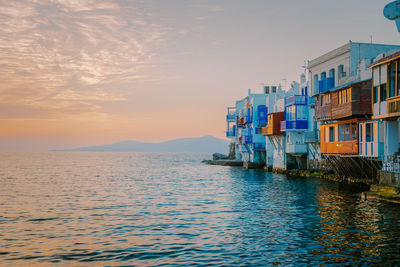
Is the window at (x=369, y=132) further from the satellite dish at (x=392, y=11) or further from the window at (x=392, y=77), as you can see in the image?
the satellite dish at (x=392, y=11)

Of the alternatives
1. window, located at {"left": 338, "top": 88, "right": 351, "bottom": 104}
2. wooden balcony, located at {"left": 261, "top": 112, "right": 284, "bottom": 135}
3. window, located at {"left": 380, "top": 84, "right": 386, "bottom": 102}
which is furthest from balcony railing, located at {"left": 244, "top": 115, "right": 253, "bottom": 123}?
window, located at {"left": 380, "top": 84, "right": 386, "bottom": 102}

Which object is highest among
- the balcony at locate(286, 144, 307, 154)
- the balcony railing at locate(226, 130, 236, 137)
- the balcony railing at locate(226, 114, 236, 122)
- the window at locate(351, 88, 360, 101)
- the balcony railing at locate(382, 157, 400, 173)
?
the balcony railing at locate(226, 114, 236, 122)

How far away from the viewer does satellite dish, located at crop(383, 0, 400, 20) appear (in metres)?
36.5

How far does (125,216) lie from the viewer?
28766 mm

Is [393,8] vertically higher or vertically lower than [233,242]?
higher

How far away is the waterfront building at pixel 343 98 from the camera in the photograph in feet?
129

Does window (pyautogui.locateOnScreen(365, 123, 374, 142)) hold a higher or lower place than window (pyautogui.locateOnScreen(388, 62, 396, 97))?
lower

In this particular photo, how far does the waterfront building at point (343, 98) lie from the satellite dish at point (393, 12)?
A: 18.7 feet

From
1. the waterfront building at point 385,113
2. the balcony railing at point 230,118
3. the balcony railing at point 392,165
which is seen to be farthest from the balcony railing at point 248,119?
the balcony railing at point 392,165

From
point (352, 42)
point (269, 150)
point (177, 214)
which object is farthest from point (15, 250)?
point (269, 150)

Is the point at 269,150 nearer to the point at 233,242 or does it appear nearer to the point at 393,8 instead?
the point at 393,8

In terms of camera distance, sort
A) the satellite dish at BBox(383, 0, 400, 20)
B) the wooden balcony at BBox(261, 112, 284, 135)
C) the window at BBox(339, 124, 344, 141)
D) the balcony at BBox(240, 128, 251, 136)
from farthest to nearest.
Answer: the balcony at BBox(240, 128, 251, 136) < the wooden balcony at BBox(261, 112, 284, 135) < the window at BBox(339, 124, 344, 141) < the satellite dish at BBox(383, 0, 400, 20)

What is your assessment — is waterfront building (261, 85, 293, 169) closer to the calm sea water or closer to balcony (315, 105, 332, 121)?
balcony (315, 105, 332, 121)

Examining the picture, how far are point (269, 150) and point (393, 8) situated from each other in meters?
42.4
